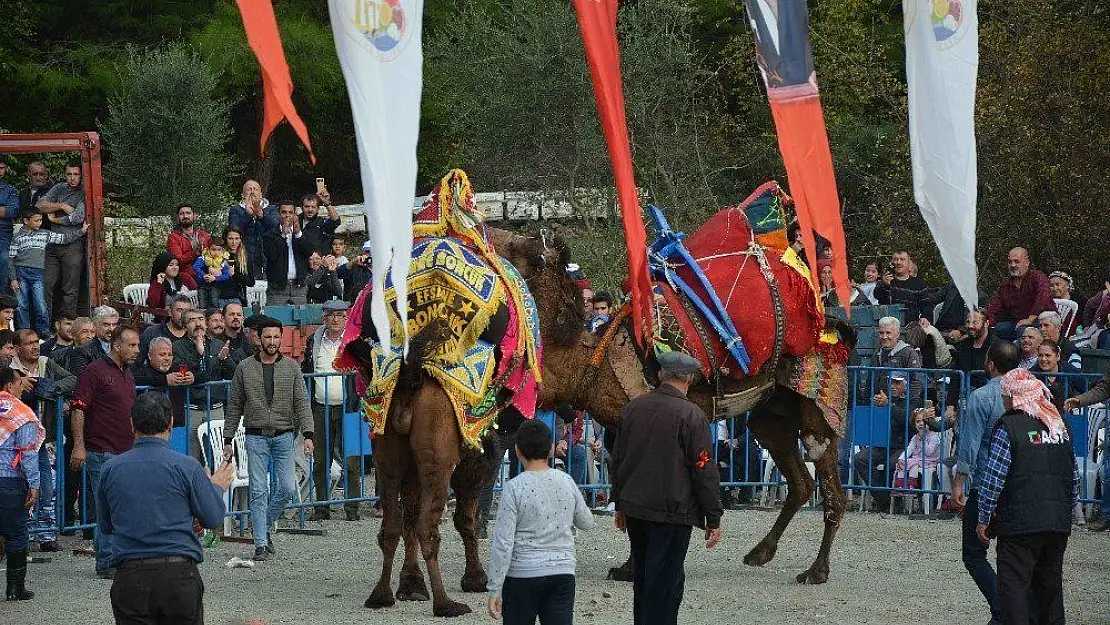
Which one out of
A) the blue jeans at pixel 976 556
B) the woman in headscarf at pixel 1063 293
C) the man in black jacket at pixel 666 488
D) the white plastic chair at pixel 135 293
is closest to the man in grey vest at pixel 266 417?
the man in black jacket at pixel 666 488

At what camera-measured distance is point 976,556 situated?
31.5ft

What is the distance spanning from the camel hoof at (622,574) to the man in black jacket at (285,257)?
23.7ft

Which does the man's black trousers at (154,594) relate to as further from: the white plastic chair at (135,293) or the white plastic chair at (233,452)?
the white plastic chair at (135,293)

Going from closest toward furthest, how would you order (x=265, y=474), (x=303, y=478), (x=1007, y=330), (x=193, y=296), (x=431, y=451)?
(x=431, y=451), (x=265, y=474), (x=303, y=478), (x=1007, y=330), (x=193, y=296)

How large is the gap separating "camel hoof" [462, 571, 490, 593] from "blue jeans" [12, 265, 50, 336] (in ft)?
25.8

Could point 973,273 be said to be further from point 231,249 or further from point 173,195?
point 173,195

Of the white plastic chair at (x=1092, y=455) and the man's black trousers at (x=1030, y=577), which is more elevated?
the white plastic chair at (x=1092, y=455)

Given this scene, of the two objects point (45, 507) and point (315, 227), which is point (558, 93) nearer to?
point (315, 227)

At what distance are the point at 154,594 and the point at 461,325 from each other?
10.8 feet

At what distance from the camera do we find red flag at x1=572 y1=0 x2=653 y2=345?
7598mm

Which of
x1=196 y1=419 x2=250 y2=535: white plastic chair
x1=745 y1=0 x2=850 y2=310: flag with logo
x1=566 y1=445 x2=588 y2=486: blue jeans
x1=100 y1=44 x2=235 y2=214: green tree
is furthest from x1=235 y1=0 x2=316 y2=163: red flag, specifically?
x1=100 y1=44 x2=235 y2=214: green tree

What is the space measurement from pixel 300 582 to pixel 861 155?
18.1m

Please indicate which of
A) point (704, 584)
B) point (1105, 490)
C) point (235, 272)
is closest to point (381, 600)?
point (704, 584)

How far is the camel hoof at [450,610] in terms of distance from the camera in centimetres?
1044
